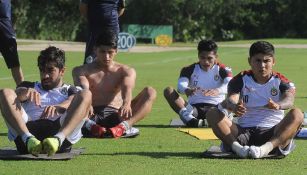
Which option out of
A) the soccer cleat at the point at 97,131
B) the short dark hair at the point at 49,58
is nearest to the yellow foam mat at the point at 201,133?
the soccer cleat at the point at 97,131

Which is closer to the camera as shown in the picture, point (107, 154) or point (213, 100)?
point (107, 154)

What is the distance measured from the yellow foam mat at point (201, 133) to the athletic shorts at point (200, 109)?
2.37 ft

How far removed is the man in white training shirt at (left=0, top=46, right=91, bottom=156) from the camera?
7.59m

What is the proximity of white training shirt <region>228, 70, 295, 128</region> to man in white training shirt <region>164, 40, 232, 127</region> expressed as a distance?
3003 millimetres

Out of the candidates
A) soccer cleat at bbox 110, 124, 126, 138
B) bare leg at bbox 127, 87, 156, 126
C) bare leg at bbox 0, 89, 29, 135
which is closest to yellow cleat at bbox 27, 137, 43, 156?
bare leg at bbox 0, 89, 29, 135

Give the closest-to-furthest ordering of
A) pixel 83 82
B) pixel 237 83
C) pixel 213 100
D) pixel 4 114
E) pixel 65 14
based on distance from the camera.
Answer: pixel 4 114 → pixel 237 83 → pixel 83 82 → pixel 213 100 → pixel 65 14

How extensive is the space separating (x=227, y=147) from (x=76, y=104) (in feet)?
5.02

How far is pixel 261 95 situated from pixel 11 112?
245 centimetres

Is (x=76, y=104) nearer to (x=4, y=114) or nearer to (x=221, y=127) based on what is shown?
(x=4, y=114)

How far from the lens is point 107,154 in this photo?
8031mm

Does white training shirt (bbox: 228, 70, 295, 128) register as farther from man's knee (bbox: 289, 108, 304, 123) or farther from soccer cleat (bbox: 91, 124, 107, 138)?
soccer cleat (bbox: 91, 124, 107, 138)

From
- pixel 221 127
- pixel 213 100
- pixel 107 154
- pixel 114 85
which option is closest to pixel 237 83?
pixel 221 127

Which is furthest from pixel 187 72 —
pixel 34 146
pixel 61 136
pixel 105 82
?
pixel 34 146

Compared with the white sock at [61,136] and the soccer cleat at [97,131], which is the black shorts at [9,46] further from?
the white sock at [61,136]
